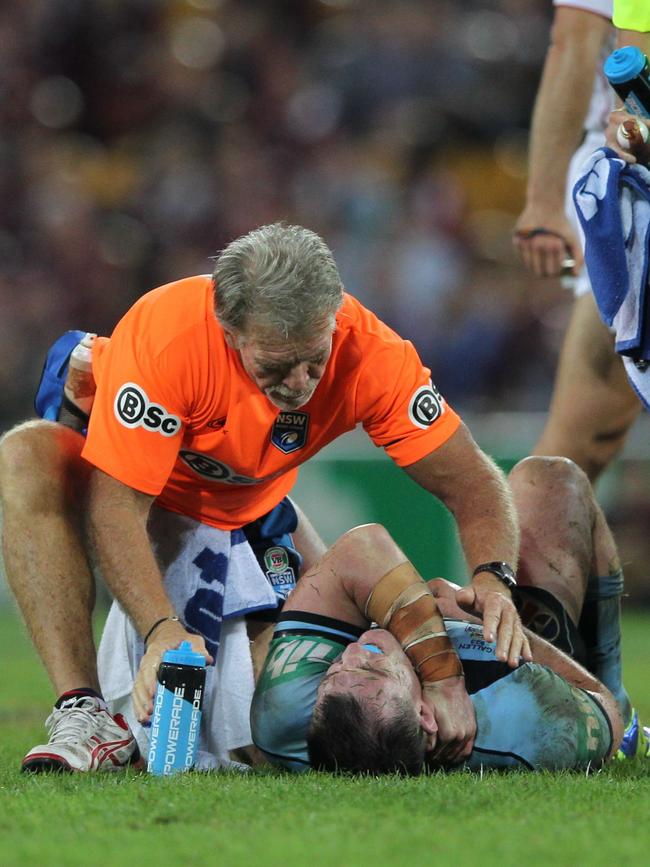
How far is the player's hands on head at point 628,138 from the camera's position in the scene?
3.58 m

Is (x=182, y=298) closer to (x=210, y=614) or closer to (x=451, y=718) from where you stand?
(x=210, y=614)

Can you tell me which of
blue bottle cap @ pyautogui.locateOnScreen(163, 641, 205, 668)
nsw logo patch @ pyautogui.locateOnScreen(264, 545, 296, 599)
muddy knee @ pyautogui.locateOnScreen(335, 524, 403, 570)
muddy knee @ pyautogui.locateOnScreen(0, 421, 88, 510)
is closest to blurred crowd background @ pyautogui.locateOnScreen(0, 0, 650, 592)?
nsw logo patch @ pyautogui.locateOnScreen(264, 545, 296, 599)

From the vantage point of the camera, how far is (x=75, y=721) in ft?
11.9

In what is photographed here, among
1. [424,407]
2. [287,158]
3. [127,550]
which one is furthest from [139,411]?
[287,158]

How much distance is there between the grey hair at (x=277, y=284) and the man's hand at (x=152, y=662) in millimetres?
726

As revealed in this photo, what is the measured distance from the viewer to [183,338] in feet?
12.1

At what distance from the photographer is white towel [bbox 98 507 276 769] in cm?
397

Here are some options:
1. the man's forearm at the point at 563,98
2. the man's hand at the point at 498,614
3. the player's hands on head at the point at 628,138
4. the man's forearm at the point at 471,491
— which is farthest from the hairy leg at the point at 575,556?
the man's forearm at the point at 563,98

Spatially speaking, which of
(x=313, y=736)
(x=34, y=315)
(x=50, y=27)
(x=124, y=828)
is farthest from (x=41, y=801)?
(x=50, y=27)

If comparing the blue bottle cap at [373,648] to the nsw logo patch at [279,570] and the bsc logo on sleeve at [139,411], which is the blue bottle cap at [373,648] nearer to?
the bsc logo on sleeve at [139,411]

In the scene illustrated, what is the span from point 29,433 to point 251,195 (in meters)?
6.47

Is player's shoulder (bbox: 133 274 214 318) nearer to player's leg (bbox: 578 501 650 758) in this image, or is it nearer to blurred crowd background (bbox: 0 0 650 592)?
player's leg (bbox: 578 501 650 758)

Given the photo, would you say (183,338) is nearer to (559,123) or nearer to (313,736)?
(313,736)

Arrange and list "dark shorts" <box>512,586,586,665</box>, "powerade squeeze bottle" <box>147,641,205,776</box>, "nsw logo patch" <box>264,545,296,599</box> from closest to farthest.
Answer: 1. "powerade squeeze bottle" <box>147,641,205,776</box>
2. "dark shorts" <box>512,586,586,665</box>
3. "nsw logo patch" <box>264,545,296,599</box>
